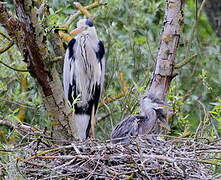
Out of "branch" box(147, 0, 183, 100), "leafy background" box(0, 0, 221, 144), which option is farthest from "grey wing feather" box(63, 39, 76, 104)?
"branch" box(147, 0, 183, 100)

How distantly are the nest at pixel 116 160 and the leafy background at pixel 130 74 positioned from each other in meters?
0.59

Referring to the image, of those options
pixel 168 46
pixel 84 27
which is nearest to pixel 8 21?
pixel 168 46

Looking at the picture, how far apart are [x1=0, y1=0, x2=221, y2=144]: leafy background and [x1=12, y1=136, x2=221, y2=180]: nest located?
0.59m

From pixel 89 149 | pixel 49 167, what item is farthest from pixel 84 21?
pixel 49 167

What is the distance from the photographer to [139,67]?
5.64m

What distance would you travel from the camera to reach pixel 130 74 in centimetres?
550

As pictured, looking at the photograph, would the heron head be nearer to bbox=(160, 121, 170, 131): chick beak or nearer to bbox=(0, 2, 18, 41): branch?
bbox=(160, 121, 170, 131): chick beak

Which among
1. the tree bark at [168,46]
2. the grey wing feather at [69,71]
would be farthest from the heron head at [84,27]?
the tree bark at [168,46]

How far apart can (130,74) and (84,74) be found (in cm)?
57

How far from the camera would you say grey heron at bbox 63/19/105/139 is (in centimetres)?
494

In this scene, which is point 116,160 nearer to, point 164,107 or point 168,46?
point 168,46

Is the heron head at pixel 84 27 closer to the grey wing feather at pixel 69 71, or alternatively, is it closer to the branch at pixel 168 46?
the grey wing feather at pixel 69 71

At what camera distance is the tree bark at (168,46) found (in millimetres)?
3871

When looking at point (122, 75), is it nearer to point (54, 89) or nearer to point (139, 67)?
point (139, 67)
